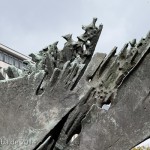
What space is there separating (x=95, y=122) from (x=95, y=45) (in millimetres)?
1528

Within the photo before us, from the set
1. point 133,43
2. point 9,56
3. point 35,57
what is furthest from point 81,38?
point 9,56

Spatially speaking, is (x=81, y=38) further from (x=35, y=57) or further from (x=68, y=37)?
(x=35, y=57)

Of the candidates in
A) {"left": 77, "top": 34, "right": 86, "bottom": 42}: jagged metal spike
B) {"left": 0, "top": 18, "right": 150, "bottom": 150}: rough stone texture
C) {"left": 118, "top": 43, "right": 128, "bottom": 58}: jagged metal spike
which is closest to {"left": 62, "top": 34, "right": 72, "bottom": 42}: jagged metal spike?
{"left": 77, "top": 34, "right": 86, "bottom": 42}: jagged metal spike

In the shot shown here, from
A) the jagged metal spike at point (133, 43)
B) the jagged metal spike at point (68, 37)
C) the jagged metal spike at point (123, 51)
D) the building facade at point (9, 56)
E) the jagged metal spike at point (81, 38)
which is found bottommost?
the building facade at point (9, 56)

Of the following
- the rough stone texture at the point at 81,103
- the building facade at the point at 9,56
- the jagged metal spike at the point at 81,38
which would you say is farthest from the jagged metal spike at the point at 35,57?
the building facade at the point at 9,56

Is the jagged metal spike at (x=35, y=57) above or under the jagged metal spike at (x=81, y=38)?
under

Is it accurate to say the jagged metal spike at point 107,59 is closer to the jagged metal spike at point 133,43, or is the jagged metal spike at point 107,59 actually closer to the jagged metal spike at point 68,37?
the jagged metal spike at point 133,43

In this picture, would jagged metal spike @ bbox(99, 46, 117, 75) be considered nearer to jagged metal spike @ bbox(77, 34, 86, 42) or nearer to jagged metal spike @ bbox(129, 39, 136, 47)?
jagged metal spike @ bbox(129, 39, 136, 47)

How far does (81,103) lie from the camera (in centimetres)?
642

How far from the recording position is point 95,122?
6070mm

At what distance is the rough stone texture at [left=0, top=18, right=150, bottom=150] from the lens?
595 cm

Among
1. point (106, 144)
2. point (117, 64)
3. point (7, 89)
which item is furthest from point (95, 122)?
point (7, 89)

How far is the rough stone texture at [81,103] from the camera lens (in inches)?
234

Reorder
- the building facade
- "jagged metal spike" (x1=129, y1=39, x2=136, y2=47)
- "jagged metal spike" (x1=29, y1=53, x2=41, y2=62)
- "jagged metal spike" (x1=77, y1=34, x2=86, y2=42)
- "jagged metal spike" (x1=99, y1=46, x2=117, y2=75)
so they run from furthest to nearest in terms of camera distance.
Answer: the building facade → "jagged metal spike" (x1=29, y1=53, x2=41, y2=62) → "jagged metal spike" (x1=77, y1=34, x2=86, y2=42) → "jagged metal spike" (x1=99, y1=46, x2=117, y2=75) → "jagged metal spike" (x1=129, y1=39, x2=136, y2=47)
